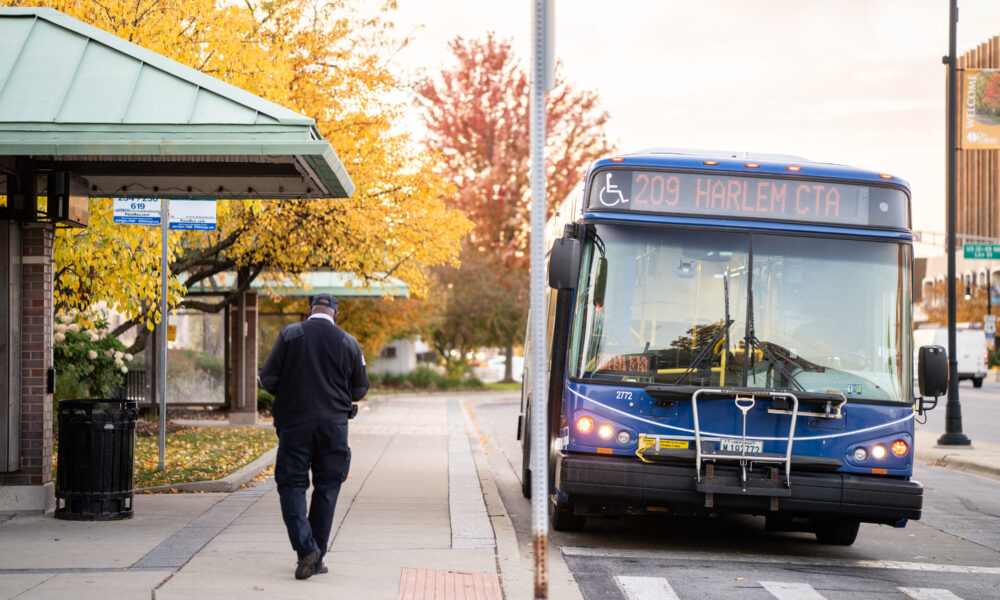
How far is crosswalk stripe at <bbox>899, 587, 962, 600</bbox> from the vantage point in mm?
7782

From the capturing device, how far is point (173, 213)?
13398 millimetres

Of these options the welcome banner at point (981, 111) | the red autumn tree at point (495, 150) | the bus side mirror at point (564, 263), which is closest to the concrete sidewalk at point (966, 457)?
the welcome banner at point (981, 111)

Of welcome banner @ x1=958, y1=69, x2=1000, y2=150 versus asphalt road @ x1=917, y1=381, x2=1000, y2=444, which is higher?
welcome banner @ x1=958, y1=69, x2=1000, y2=150

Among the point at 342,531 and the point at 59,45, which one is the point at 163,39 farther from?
the point at 342,531

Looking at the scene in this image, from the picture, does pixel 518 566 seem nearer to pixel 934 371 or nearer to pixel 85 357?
pixel 934 371

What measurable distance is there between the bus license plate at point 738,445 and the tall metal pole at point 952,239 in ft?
39.9

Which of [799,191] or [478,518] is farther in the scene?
[478,518]

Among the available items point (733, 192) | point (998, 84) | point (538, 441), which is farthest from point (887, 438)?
point (998, 84)

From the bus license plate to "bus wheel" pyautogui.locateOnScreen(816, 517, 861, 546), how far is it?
158 centimetres

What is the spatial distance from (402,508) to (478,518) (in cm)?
107

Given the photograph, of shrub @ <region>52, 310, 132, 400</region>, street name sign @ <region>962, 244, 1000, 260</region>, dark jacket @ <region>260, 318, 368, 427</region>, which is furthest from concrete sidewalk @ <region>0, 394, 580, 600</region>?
street name sign @ <region>962, 244, 1000, 260</region>

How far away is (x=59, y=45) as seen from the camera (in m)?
9.47

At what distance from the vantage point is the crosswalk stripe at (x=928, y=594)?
778 cm

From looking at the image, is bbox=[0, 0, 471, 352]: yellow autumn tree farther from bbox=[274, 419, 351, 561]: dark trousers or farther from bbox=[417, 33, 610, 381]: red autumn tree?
bbox=[417, 33, 610, 381]: red autumn tree
